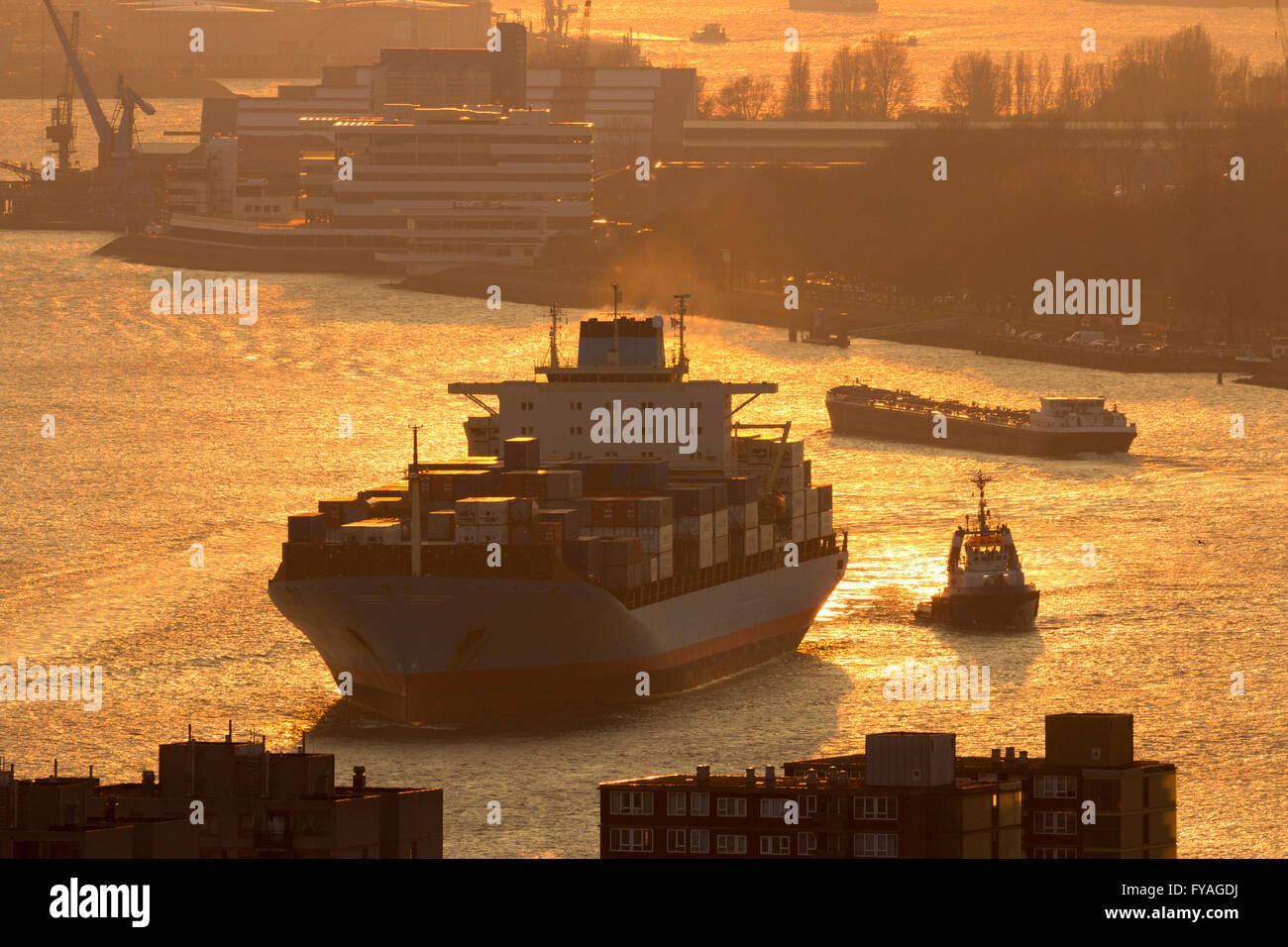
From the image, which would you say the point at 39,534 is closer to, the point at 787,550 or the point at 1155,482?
the point at 787,550

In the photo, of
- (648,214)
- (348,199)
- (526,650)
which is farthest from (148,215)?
(526,650)

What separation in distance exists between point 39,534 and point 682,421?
55.6ft

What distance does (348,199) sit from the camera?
18650 cm

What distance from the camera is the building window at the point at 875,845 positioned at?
38031 mm

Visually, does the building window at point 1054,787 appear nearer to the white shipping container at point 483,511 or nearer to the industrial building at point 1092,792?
the industrial building at point 1092,792

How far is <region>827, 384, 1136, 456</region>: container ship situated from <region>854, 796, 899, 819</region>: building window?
198 ft

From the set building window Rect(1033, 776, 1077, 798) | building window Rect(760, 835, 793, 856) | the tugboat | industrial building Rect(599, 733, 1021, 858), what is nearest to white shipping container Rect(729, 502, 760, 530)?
the tugboat

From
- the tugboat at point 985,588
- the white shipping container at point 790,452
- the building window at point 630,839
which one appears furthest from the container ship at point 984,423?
the building window at point 630,839

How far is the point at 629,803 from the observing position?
39.3 m

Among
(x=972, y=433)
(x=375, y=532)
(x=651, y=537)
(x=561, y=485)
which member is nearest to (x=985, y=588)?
(x=651, y=537)

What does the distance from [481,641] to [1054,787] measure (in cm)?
1887

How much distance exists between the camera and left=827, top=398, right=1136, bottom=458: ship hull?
9819 centimetres

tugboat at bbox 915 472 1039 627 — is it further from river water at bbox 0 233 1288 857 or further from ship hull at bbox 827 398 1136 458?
ship hull at bbox 827 398 1136 458

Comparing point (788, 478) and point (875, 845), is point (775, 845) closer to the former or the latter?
point (875, 845)
